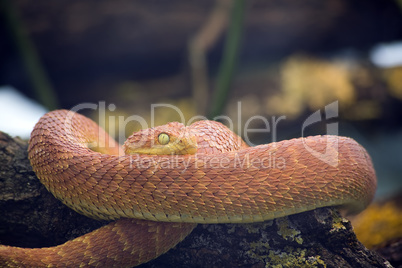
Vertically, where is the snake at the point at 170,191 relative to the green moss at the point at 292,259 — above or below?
above

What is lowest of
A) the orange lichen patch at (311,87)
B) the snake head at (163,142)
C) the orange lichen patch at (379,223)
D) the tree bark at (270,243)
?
the orange lichen patch at (379,223)

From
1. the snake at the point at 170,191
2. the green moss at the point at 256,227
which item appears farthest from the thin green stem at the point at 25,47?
the green moss at the point at 256,227

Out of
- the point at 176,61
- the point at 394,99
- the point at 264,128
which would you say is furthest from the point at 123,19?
the point at 394,99

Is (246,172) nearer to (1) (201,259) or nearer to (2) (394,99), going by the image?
A: (1) (201,259)

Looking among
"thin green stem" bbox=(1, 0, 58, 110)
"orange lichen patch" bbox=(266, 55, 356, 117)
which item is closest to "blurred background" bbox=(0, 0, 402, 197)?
"orange lichen patch" bbox=(266, 55, 356, 117)

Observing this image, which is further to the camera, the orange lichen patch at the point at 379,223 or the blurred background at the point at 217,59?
the blurred background at the point at 217,59

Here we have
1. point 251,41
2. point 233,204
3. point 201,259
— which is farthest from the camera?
point 251,41

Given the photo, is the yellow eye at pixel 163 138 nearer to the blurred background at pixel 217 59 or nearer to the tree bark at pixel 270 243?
the tree bark at pixel 270 243
